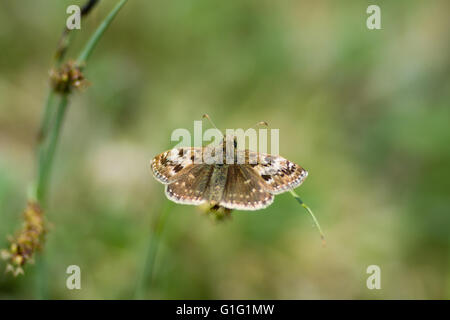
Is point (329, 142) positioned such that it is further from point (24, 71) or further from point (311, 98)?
point (24, 71)

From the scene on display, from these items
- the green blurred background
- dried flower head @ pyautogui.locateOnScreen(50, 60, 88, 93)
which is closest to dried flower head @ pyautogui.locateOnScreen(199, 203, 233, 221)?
the green blurred background

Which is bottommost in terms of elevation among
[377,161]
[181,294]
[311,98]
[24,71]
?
[181,294]

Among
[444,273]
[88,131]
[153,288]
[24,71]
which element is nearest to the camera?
[153,288]

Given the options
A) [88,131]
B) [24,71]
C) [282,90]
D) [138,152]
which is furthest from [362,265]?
[24,71]

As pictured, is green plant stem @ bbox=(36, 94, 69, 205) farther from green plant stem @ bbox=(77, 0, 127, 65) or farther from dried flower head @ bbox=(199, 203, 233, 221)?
dried flower head @ bbox=(199, 203, 233, 221)

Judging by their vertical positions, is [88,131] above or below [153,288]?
above

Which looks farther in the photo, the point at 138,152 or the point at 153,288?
the point at 138,152
